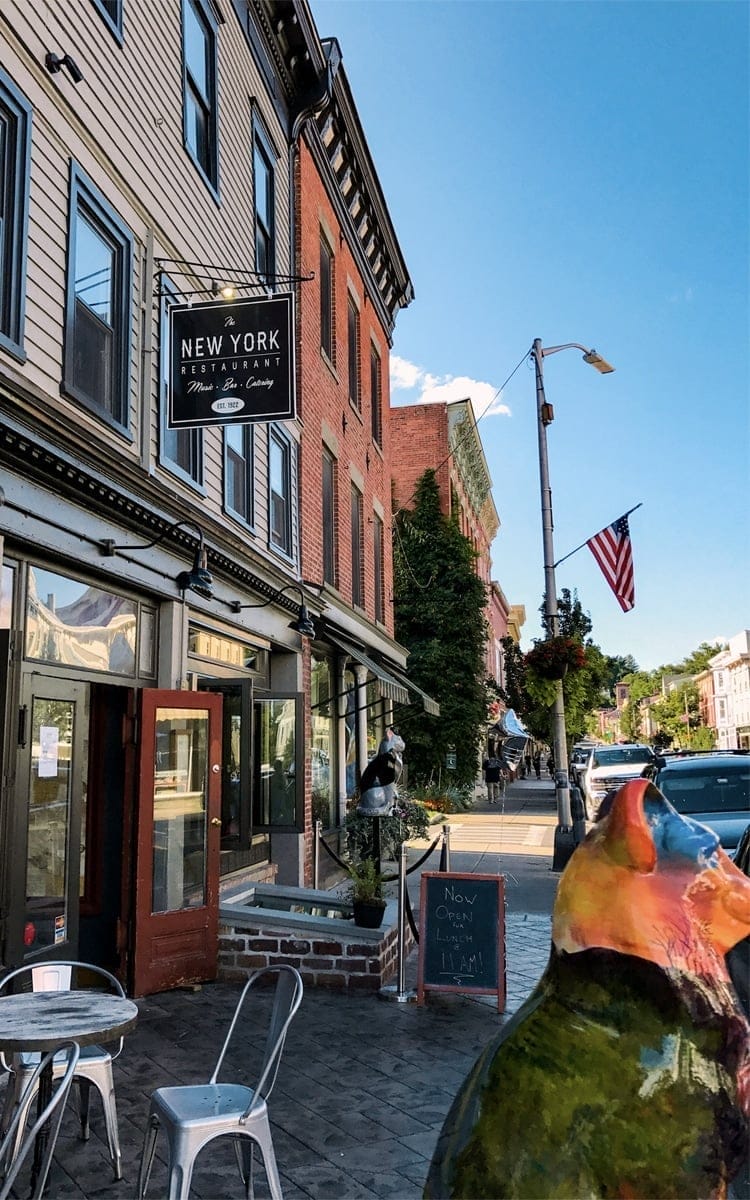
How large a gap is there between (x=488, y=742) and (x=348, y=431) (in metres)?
26.7

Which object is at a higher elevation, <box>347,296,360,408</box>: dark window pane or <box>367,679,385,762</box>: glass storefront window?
<box>347,296,360,408</box>: dark window pane

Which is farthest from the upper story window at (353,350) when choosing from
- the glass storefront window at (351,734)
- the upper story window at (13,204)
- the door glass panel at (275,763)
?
the upper story window at (13,204)

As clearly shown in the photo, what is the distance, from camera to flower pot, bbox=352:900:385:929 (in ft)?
22.9

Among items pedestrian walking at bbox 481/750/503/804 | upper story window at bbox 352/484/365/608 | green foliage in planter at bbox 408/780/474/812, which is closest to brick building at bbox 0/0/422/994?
upper story window at bbox 352/484/365/608

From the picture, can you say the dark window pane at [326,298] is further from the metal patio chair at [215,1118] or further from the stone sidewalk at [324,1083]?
the metal patio chair at [215,1118]

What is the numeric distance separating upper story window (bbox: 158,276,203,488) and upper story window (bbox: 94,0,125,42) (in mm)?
1924

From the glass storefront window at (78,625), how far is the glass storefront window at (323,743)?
5.61 m

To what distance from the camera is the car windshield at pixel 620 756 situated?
23.7 m

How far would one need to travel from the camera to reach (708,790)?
10.9 meters

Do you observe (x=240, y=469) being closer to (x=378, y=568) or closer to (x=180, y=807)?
(x=180, y=807)

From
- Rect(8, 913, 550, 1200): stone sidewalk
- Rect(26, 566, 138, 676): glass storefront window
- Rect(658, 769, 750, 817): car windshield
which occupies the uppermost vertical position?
Rect(26, 566, 138, 676): glass storefront window

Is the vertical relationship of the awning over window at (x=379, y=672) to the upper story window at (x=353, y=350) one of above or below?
below

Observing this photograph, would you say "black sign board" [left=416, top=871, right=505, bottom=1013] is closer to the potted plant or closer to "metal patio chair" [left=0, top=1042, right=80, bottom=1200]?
the potted plant

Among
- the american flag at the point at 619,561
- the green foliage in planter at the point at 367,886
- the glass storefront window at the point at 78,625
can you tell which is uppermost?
the american flag at the point at 619,561
